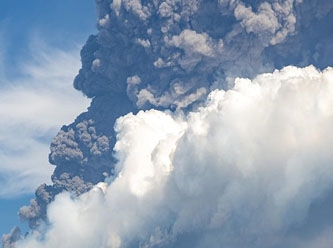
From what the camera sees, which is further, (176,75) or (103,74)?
(103,74)

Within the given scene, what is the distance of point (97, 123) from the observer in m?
111

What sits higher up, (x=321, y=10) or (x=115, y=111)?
(x=115, y=111)

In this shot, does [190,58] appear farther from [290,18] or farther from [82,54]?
[82,54]

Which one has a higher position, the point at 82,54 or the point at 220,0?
the point at 82,54

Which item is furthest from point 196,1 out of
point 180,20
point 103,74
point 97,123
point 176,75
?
point 97,123

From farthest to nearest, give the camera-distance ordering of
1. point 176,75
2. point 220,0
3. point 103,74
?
point 103,74
point 176,75
point 220,0

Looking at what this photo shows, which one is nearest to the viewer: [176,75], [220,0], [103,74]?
[220,0]

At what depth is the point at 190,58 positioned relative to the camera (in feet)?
309

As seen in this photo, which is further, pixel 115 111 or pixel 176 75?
pixel 115 111

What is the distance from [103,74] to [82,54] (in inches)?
223

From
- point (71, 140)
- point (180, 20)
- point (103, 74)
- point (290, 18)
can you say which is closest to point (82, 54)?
point (103, 74)

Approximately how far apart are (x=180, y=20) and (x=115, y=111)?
22.2 m

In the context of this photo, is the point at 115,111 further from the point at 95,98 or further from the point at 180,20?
the point at 180,20

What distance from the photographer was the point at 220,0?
89875 mm
